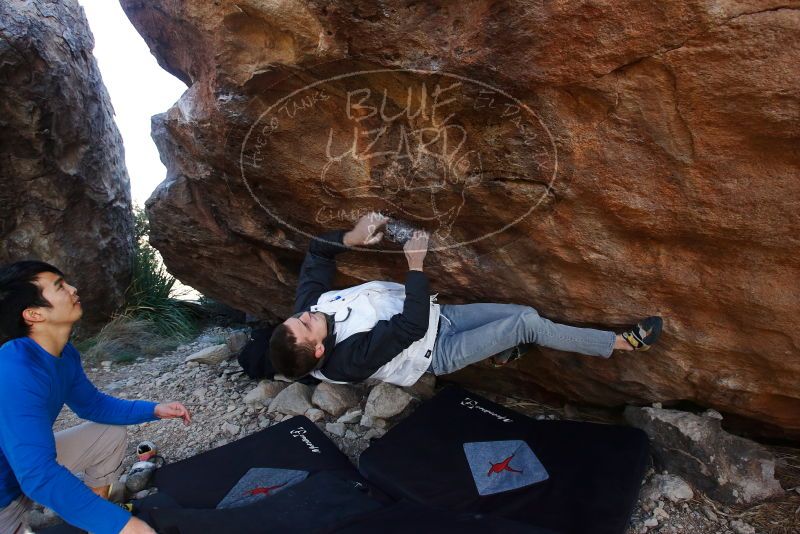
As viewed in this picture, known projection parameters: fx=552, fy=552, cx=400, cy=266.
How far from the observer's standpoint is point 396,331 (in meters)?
2.61

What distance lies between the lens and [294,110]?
2.76 m

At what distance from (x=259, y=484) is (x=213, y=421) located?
0.95 metres

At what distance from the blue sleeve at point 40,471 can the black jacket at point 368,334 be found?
1.15 meters

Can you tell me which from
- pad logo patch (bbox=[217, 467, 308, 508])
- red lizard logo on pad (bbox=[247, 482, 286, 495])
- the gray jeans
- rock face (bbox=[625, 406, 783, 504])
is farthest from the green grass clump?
rock face (bbox=[625, 406, 783, 504])

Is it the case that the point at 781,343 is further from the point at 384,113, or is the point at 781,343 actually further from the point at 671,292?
the point at 384,113

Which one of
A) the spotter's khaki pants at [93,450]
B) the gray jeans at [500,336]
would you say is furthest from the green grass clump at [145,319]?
the gray jeans at [500,336]

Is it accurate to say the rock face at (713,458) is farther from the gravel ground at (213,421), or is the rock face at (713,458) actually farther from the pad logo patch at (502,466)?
the pad logo patch at (502,466)

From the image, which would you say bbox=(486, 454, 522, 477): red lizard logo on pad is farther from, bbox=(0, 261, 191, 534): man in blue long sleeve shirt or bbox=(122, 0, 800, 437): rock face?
bbox=(0, 261, 191, 534): man in blue long sleeve shirt

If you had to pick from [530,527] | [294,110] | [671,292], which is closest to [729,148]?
[671,292]

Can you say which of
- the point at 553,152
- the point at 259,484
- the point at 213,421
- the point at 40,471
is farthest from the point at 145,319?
the point at 553,152

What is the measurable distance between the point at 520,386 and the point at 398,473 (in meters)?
1.28

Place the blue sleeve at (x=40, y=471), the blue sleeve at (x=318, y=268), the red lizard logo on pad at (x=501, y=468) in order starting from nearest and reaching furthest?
the blue sleeve at (x=40, y=471), the red lizard logo on pad at (x=501, y=468), the blue sleeve at (x=318, y=268)

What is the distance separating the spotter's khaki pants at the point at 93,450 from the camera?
8.52 feet

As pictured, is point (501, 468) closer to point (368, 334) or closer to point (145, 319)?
point (368, 334)
